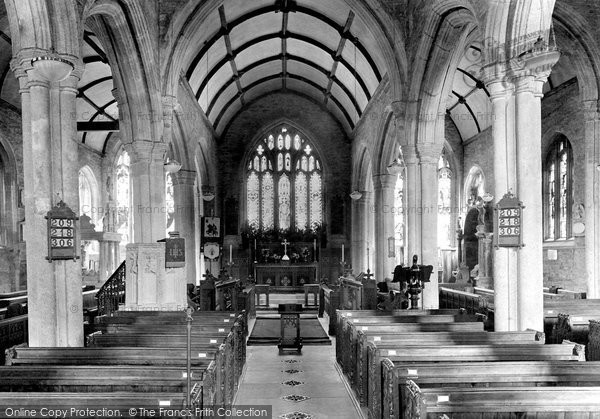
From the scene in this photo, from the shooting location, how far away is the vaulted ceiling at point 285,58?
1620 cm

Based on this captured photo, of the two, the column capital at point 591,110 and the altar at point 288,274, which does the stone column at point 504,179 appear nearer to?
the column capital at point 591,110

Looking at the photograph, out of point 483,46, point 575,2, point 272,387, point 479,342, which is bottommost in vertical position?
point 272,387

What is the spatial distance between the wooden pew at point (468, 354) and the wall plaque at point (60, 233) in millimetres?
3741

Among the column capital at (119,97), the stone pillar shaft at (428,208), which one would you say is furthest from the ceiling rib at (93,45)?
the stone pillar shaft at (428,208)

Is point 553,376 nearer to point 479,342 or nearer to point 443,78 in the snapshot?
point 479,342

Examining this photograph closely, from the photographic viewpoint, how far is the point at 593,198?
12.1m

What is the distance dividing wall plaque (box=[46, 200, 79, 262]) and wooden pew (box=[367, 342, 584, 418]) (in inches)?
147

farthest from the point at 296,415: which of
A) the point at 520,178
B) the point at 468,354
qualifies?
the point at 520,178

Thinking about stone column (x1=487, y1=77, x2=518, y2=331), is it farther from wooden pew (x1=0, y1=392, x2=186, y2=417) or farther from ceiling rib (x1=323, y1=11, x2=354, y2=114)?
ceiling rib (x1=323, y1=11, x2=354, y2=114)

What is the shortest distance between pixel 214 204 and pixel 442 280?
9965mm

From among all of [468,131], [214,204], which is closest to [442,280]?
[468,131]

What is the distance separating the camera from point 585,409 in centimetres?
380

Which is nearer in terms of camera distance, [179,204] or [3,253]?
[3,253]

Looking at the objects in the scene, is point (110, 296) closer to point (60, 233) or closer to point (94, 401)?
point (60, 233)
